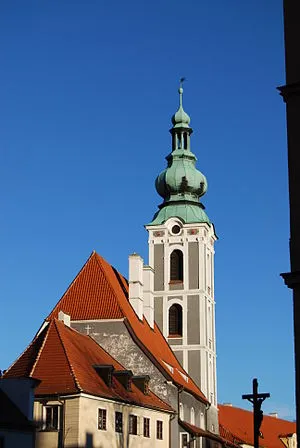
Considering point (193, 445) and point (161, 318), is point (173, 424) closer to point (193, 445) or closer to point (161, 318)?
point (193, 445)

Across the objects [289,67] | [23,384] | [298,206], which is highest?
[289,67]

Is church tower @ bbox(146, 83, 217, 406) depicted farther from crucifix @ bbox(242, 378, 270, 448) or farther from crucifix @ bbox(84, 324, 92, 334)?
crucifix @ bbox(242, 378, 270, 448)

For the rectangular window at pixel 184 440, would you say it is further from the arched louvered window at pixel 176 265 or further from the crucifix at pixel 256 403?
the crucifix at pixel 256 403

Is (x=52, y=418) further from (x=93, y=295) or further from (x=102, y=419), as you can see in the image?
(x=93, y=295)

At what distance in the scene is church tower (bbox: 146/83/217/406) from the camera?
51.5 m

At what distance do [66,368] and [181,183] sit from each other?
23606mm

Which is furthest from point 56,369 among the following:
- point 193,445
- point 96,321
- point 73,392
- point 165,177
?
point 165,177

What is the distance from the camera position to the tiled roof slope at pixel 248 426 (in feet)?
228

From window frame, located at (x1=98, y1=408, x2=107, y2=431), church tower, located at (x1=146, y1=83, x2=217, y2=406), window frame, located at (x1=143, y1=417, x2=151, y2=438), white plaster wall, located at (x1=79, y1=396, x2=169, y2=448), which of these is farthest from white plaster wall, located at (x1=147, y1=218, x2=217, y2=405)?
window frame, located at (x1=98, y1=408, x2=107, y2=431)

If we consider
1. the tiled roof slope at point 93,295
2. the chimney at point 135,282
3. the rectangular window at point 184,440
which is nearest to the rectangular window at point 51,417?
the tiled roof slope at point 93,295

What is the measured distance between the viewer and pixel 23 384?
101ft

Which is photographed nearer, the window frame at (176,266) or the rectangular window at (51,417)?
the rectangular window at (51,417)

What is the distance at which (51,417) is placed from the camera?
107 feet

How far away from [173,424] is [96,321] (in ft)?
20.2
